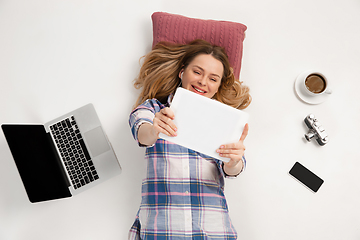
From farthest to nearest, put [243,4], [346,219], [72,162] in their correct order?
1. [243,4]
2. [346,219]
3. [72,162]

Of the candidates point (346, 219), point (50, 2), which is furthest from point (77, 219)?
point (346, 219)

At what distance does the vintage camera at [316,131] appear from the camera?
1183 mm

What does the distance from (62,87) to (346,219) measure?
5.18 feet

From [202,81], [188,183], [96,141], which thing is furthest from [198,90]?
[96,141]

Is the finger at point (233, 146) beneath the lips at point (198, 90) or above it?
beneath

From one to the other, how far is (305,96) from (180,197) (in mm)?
824

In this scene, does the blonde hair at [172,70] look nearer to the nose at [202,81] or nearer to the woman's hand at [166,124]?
the nose at [202,81]

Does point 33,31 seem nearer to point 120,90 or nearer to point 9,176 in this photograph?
point 120,90

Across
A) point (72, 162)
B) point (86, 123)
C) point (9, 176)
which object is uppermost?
point (86, 123)

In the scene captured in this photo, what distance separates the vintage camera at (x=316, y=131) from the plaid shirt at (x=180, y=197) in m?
0.53

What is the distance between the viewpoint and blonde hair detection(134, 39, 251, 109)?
3.54ft

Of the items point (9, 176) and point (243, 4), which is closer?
point (9, 176)

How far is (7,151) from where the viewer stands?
1181mm

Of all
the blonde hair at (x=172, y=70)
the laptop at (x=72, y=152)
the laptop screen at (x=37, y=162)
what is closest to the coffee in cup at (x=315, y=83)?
the blonde hair at (x=172, y=70)
